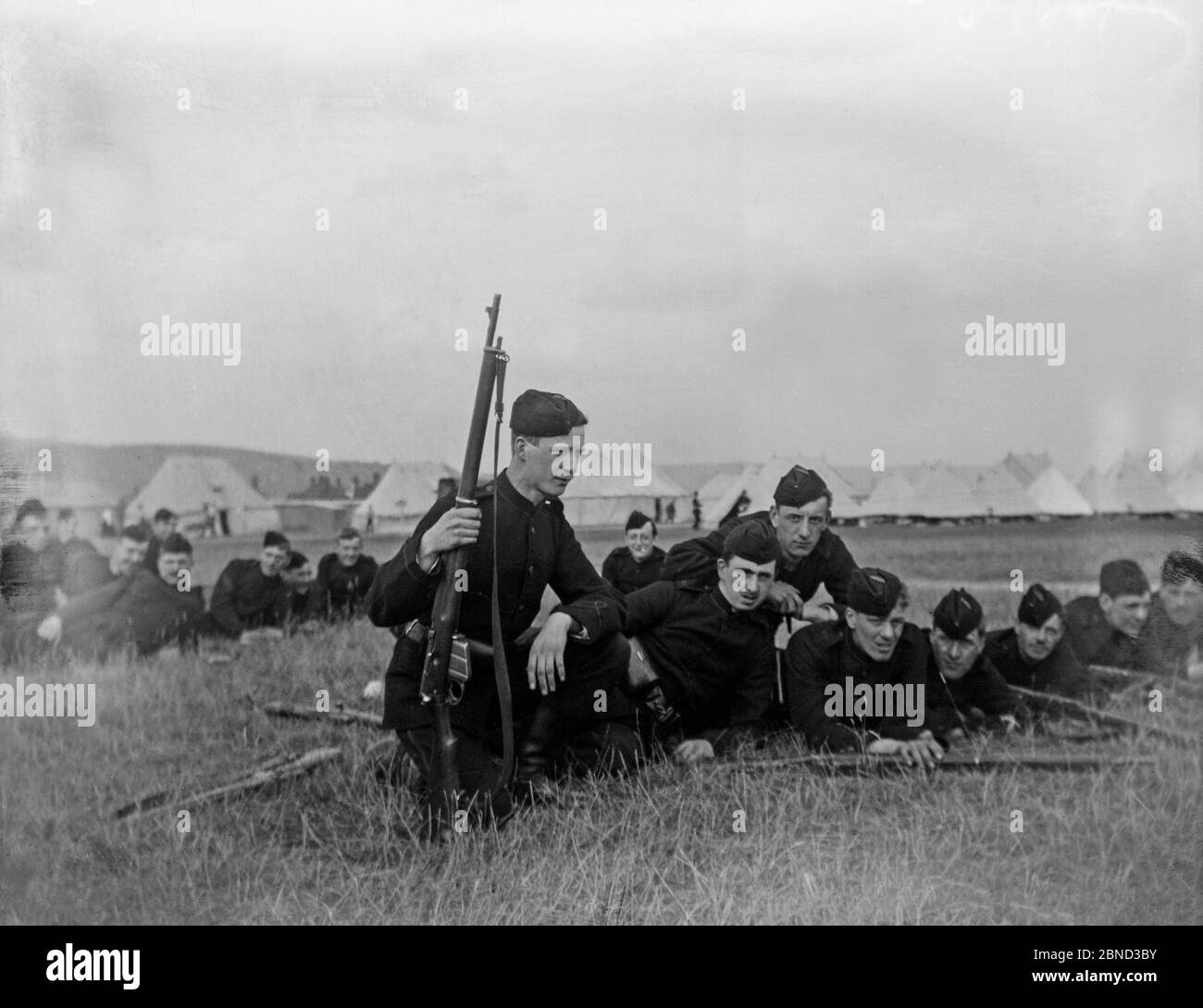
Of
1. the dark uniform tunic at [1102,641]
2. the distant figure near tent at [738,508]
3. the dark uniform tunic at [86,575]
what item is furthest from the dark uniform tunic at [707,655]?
the dark uniform tunic at [86,575]

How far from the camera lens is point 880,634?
353 cm

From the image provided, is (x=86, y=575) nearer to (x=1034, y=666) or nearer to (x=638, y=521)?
(x=638, y=521)

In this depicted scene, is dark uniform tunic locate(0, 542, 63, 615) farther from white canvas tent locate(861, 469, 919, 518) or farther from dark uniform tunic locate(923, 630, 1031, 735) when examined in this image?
dark uniform tunic locate(923, 630, 1031, 735)

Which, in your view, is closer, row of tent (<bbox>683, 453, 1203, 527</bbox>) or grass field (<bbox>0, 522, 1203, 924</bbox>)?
grass field (<bbox>0, 522, 1203, 924</bbox>)

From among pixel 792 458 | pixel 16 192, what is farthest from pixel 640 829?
pixel 16 192

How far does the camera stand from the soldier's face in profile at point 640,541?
145 inches

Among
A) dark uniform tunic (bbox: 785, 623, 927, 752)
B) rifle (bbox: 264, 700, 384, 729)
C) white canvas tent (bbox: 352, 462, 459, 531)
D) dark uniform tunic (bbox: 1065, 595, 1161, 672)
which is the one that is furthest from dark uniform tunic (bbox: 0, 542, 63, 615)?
dark uniform tunic (bbox: 1065, 595, 1161, 672)

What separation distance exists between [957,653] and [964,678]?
0.08 m

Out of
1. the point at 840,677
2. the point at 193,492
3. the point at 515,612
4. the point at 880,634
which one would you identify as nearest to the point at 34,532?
the point at 193,492

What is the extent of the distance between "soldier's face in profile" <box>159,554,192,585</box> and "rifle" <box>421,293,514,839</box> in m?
0.84

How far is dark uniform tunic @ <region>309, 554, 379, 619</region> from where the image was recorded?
366cm

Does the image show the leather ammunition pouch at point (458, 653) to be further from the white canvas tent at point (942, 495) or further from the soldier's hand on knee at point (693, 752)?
the white canvas tent at point (942, 495)
